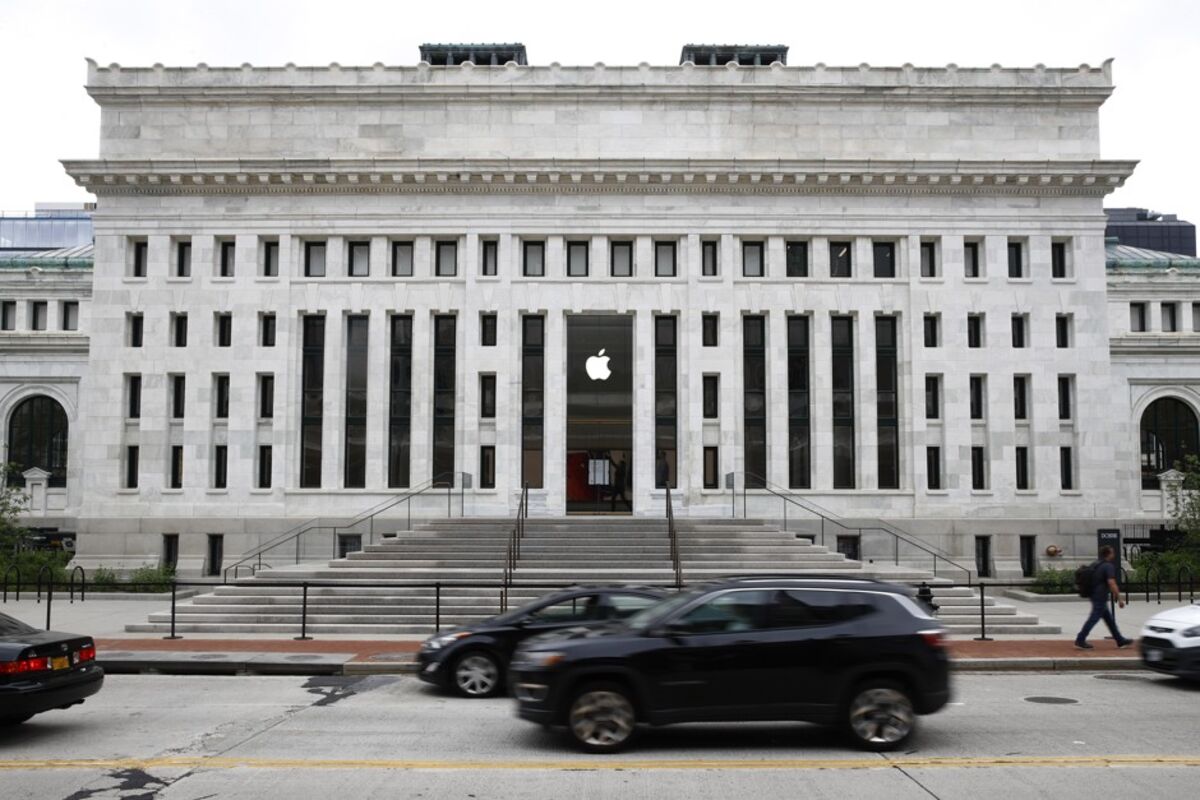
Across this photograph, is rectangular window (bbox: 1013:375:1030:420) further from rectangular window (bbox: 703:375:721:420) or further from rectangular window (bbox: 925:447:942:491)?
rectangular window (bbox: 703:375:721:420)

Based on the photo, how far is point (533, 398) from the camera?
128 ft

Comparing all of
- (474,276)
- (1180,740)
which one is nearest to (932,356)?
(474,276)

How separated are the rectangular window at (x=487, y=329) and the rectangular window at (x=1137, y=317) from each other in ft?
114

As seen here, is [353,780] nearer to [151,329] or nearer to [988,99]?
[151,329]

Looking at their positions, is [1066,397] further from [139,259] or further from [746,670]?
[139,259]

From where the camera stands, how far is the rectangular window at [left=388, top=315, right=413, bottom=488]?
127 feet

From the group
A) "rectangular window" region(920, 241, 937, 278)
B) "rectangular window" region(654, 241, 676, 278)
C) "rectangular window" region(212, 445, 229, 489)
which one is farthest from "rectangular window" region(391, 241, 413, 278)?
"rectangular window" region(920, 241, 937, 278)

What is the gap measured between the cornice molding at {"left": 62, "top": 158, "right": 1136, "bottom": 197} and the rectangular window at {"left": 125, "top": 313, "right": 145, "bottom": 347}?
4409 millimetres

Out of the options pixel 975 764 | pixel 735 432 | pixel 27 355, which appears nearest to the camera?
pixel 975 764

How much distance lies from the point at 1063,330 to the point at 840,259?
8326mm

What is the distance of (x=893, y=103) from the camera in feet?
130

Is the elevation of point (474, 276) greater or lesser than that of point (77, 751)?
greater

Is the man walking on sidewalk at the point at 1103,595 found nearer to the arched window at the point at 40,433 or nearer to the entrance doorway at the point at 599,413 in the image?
the entrance doorway at the point at 599,413

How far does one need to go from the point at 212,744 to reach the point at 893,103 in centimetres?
3393
